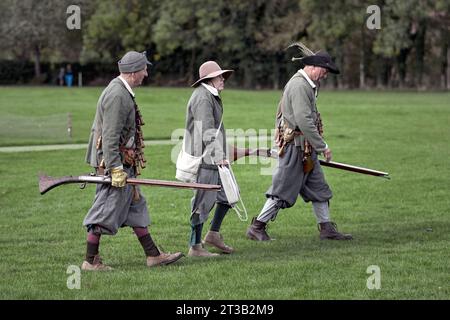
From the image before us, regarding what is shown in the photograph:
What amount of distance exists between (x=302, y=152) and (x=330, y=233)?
95cm

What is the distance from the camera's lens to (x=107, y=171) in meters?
8.92

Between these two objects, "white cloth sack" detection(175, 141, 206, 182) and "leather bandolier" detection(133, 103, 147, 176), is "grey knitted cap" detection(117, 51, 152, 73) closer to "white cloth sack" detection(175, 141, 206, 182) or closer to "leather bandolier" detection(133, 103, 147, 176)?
"leather bandolier" detection(133, 103, 147, 176)

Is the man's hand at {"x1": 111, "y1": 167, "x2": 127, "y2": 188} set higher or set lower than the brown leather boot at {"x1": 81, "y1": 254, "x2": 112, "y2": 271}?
higher

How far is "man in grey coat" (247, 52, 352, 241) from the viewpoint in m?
10.4

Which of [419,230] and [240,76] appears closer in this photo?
[419,230]

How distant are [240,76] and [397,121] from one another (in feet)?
111

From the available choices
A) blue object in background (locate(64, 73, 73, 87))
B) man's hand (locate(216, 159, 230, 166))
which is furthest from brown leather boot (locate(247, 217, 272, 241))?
blue object in background (locate(64, 73, 73, 87))

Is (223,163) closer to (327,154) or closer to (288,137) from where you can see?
(288,137)

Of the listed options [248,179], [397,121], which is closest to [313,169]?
[248,179]

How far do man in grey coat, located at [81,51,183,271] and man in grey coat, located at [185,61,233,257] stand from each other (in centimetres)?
70

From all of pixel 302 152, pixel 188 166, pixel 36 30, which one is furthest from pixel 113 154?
pixel 36 30

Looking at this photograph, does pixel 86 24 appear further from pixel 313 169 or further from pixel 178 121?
pixel 313 169

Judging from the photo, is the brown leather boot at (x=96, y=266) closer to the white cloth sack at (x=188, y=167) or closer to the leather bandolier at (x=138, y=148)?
the leather bandolier at (x=138, y=148)

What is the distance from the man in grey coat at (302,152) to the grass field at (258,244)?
289mm
